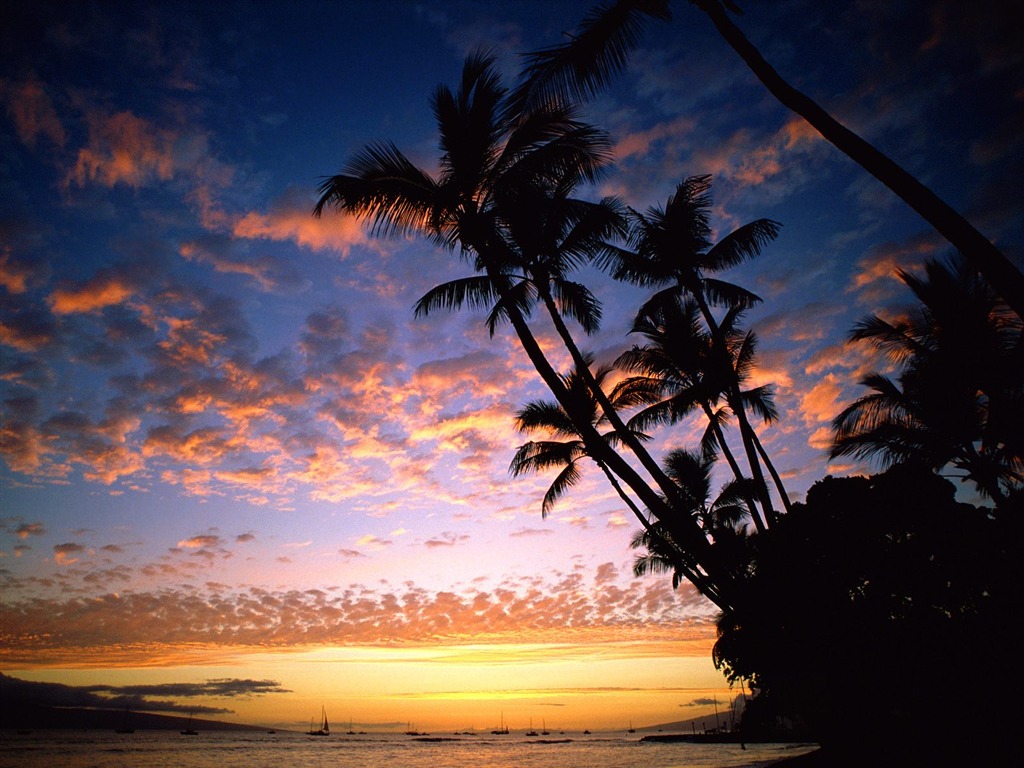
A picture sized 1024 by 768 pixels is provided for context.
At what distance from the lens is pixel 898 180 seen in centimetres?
476

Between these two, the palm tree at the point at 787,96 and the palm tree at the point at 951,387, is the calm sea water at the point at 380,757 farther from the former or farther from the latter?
the palm tree at the point at 787,96

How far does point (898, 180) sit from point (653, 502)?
4293 millimetres

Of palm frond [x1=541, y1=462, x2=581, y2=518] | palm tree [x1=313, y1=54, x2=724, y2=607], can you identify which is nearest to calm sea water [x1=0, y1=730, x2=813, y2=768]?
palm frond [x1=541, y1=462, x2=581, y2=518]

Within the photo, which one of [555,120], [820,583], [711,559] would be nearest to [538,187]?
[555,120]

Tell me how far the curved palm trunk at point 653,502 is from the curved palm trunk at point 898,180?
3752 millimetres

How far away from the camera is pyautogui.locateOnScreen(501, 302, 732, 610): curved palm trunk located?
20.2 ft

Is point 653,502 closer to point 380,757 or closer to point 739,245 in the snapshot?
point 739,245

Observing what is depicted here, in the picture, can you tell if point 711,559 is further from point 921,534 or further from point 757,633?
point 921,534

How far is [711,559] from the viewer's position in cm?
609

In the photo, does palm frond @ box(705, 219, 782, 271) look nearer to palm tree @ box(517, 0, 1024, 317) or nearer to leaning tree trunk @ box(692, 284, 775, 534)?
leaning tree trunk @ box(692, 284, 775, 534)

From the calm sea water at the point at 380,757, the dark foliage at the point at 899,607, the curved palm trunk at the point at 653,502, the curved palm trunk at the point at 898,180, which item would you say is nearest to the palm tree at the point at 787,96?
the curved palm trunk at the point at 898,180

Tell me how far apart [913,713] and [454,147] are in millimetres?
15215

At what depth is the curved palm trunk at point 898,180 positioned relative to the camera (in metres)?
4.17

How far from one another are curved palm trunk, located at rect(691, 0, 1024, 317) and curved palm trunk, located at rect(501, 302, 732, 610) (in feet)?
12.3
